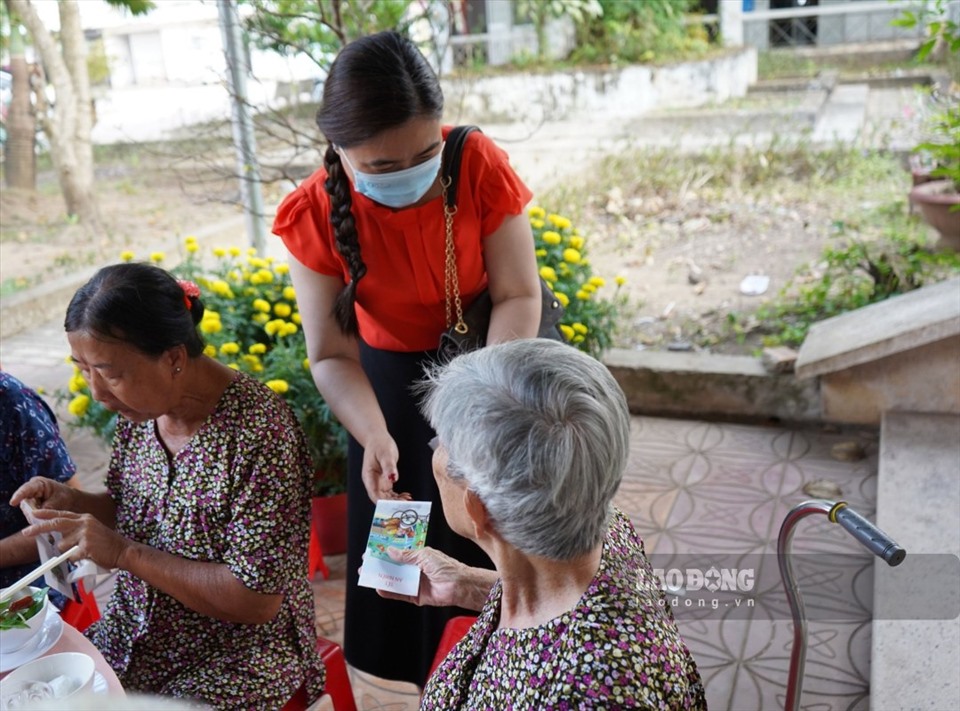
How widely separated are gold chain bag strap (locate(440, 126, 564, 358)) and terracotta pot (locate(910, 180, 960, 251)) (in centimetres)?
459

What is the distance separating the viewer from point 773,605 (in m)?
3.06

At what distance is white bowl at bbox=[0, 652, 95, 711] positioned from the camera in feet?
4.66

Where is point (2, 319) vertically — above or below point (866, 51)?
below

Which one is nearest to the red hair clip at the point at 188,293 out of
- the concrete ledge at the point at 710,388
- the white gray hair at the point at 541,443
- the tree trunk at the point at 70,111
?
the white gray hair at the point at 541,443

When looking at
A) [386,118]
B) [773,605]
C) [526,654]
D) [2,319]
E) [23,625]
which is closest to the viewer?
[526,654]

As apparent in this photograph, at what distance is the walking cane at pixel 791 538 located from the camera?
1.52m

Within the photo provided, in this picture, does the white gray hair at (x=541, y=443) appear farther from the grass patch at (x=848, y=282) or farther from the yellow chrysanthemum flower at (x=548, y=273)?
the grass patch at (x=848, y=282)

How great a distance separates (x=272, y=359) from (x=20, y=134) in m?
2.89

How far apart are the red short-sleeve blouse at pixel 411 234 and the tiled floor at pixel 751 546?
1.41 metres

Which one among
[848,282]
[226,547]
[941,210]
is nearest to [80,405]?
[226,547]

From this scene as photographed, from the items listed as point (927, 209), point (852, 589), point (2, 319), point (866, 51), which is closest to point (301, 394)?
point (852, 589)

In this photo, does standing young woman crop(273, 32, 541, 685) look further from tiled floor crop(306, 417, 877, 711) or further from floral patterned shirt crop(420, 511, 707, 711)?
tiled floor crop(306, 417, 877, 711)

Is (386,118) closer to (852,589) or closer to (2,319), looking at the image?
(852,589)

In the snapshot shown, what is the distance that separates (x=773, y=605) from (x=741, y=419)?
1521 mm
